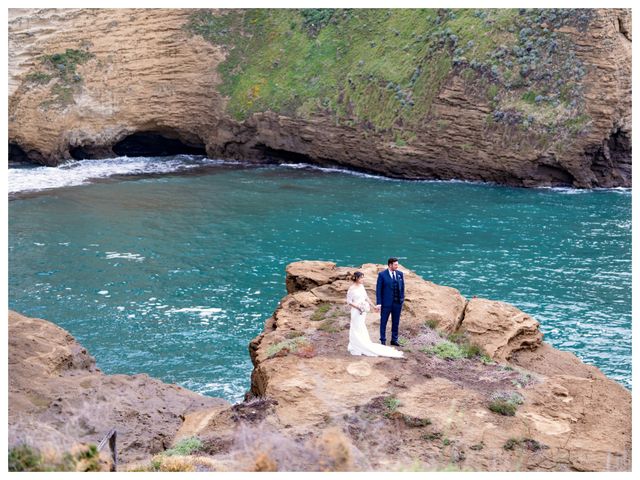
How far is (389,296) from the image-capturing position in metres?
19.6

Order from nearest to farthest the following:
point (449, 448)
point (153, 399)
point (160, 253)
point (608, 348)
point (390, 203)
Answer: point (449, 448) < point (153, 399) < point (608, 348) < point (160, 253) < point (390, 203)

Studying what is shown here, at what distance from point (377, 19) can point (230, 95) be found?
12.3m

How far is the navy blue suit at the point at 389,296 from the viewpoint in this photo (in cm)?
1956

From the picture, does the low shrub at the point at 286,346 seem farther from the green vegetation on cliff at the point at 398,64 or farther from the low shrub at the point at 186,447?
the green vegetation on cliff at the point at 398,64

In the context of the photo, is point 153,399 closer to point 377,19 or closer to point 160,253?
point 160,253

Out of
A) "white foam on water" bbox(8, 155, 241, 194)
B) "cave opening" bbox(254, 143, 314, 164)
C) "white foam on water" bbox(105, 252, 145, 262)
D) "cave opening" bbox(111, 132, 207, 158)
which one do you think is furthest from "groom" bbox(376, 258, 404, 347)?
"cave opening" bbox(111, 132, 207, 158)

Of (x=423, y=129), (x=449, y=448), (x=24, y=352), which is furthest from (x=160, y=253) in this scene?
(x=449, y=448)

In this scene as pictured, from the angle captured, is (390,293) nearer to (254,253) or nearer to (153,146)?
(254,253)

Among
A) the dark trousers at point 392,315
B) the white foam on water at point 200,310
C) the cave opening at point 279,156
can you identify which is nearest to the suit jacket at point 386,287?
the dark trousers at point 392,315

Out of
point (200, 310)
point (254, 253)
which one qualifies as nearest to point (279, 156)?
point (254, 253)

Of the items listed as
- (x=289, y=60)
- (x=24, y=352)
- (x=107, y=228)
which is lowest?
(x=107, y=228)

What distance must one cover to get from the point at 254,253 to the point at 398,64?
24.6m

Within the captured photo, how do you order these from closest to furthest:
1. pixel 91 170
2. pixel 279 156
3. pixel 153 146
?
pixel 91 170, pixel 279 156, pixel 153 146

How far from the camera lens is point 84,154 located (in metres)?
63.6
